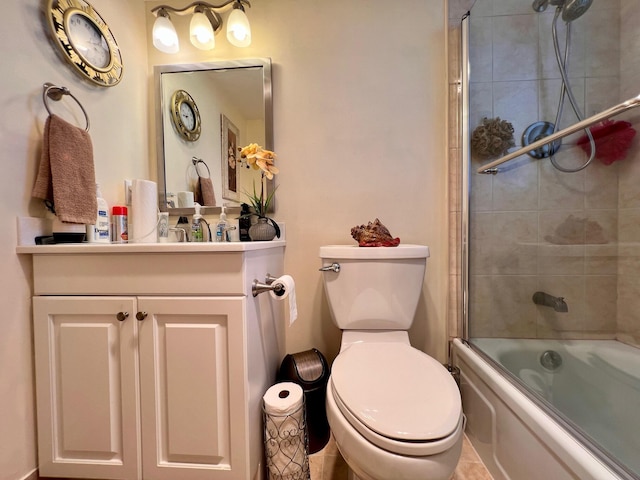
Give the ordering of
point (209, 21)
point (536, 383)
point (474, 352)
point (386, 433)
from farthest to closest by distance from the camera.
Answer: point (209, 21) < point (474, 352) < point (536, 383) < point (386, 433)

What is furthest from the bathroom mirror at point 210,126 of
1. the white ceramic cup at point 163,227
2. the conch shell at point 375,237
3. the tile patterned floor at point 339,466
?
the tile patterned floor at point 339,466

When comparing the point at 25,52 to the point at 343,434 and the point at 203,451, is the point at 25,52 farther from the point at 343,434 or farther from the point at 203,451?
the point at 343,434

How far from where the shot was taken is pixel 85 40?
935 millimetres

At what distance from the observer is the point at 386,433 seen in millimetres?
526

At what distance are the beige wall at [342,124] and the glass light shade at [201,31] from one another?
7cm

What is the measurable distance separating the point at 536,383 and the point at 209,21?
1.97m

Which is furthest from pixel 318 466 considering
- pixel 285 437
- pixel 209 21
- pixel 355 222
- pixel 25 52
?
pixel 209 21

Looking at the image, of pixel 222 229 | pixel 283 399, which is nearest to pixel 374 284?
pixel 283 399

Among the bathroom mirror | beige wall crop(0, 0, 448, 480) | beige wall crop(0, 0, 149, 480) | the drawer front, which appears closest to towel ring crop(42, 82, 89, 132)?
beige wall crop(0, 0, 149, 480)

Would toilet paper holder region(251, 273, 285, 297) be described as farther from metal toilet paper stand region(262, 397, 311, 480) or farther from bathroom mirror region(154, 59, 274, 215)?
bathroom mirror region(154, 59, 274, 215)

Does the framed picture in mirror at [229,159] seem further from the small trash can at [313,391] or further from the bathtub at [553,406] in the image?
the bathtub at [553,406]

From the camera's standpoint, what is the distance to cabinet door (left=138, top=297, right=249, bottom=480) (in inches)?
27.6

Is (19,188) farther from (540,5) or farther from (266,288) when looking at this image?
(540,5)

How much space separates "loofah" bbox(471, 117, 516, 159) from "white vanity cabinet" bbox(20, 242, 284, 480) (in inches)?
43.6
